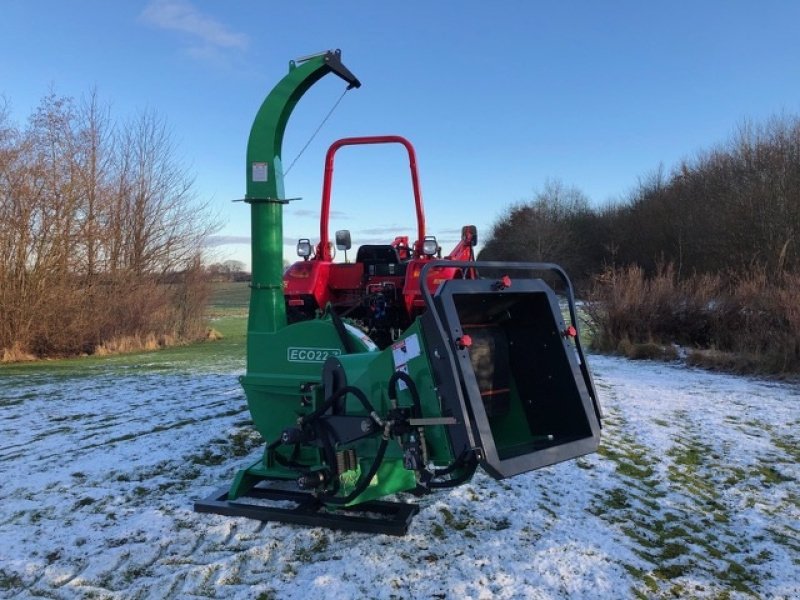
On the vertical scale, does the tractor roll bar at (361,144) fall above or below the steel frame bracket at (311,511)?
above

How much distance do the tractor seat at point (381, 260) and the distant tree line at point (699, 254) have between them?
24.8 feet

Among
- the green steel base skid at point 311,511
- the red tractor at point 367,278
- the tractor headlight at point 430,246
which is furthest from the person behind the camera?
the tractor headlight at point 430,246

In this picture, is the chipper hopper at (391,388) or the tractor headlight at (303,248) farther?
the tractor headlight at (303,248)

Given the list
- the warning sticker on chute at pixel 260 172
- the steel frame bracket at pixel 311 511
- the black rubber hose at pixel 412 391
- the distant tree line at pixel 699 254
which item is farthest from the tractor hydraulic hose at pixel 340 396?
the distant tree line at pixel 699 254

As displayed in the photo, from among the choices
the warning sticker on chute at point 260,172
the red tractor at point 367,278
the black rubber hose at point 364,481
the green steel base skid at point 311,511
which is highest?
the warning sticker on chute at point 260,172

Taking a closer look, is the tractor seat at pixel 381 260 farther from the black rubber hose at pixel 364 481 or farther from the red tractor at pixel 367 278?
the black rubber hose at pixel 364 481

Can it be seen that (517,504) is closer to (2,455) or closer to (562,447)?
(562,447)

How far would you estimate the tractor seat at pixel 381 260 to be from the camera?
499cm

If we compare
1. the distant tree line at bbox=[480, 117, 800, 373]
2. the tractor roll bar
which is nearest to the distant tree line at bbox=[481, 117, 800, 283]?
the distant tree line at bbox=[480, 117, 800, 373]

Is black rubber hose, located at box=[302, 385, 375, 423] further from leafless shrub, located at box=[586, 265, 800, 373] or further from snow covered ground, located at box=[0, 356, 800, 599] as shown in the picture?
leafless shrub, located at box=[586, 265, 800, 373]

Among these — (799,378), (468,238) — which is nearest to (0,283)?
(468,238)

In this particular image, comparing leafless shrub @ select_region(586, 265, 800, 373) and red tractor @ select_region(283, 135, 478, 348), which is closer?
red tractor @ select_region(283, 135, 478, 348)

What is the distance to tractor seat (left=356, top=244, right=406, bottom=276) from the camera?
4992 mm

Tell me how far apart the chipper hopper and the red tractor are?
22 centimetres
